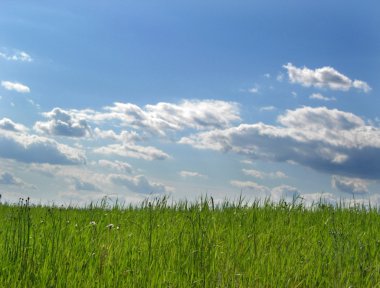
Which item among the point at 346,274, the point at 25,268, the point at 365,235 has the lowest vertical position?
the point at 25,268

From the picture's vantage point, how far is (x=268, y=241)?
8.59 meters

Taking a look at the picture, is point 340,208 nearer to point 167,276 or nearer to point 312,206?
point 312,206

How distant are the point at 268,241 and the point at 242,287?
8.24ft

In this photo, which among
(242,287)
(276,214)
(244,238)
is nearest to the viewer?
(242,287)

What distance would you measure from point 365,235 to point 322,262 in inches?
95.3

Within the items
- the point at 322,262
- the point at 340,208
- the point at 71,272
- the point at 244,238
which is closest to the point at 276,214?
the point at 340,208

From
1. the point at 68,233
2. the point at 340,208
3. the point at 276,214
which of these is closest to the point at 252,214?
the point at 276,214

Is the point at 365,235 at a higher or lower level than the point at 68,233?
higher

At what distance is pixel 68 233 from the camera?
9.00m

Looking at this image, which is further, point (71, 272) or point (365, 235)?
point (365, 235)

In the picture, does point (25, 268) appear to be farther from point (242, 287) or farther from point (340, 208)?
point (340, 208)

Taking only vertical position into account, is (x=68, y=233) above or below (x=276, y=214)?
below

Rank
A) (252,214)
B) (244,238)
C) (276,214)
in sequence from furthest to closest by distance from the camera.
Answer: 1. (276,214)
2. (252,214)
3. (244,238)

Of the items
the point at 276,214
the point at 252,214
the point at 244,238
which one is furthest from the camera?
the point at 276,214
